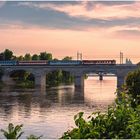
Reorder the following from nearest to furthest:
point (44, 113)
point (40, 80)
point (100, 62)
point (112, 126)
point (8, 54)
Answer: point (112, 126), point (44, 113), point (40, 80), point (100, 62), point (8, 54)

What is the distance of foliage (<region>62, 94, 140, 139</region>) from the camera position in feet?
43.5

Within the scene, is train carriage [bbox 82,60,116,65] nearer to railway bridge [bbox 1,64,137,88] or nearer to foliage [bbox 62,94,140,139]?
railway bridge [bbox 1,64,137,88]

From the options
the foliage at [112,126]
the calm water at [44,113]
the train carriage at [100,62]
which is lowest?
the calm water at [44,113]

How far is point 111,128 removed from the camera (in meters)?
14.0

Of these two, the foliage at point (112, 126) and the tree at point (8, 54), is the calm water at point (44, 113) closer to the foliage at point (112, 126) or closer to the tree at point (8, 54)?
the foliage at point (112, 126)

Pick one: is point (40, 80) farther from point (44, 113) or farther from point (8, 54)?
point (44, 113)

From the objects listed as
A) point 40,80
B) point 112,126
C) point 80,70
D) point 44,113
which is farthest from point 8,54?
point 112,126

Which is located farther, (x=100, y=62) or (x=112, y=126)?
(x=100, y=62)

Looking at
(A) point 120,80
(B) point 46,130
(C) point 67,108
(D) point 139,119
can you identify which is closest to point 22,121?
(B) point 46,130

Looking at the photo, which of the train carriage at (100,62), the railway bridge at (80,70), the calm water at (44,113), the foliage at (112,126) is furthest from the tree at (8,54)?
the foliage at (112,126)

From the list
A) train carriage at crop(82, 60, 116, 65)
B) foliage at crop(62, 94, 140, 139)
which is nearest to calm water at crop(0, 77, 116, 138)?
foliage at crop(62, 94, 140, 139)

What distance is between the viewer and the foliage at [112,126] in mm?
13273

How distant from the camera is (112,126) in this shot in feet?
45.9

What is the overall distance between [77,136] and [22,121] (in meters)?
45.6
